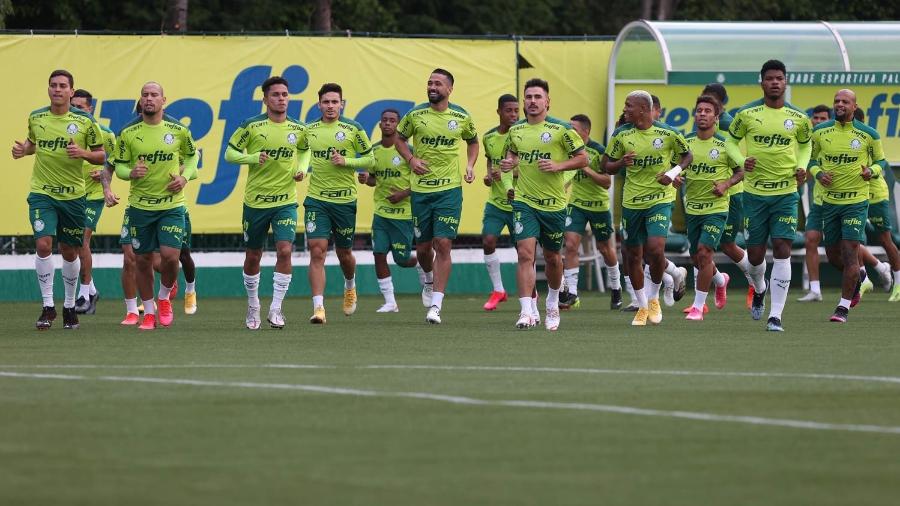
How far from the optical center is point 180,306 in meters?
22.6

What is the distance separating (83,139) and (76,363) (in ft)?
16.1

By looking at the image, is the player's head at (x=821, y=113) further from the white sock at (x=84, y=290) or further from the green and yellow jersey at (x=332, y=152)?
the white sock at (x=84, y=290)

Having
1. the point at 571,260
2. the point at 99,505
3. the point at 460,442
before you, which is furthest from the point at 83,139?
the point at 99,505

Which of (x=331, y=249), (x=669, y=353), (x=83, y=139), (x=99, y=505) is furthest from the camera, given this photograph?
(x=331, y=249)

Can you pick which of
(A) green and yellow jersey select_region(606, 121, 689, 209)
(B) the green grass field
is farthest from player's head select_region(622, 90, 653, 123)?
(B) the green grass field

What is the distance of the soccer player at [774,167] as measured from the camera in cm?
1722

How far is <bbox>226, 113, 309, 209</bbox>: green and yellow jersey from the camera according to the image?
17547 mm

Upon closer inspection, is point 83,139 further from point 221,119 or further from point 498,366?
point 221,119

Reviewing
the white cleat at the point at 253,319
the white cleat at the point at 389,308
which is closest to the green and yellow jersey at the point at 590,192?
the white cleat at the point at 389,308

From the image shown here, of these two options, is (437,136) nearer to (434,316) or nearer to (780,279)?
(434,316)

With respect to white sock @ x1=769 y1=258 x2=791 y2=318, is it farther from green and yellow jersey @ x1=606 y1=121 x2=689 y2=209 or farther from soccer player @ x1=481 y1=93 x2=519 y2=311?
soccer player @ x1=481 y1=93 x2=519 y2=311

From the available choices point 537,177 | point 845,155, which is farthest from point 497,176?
point 845,155

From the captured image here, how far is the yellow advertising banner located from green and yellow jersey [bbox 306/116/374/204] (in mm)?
6191

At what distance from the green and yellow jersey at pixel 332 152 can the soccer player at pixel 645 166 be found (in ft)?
8.68
